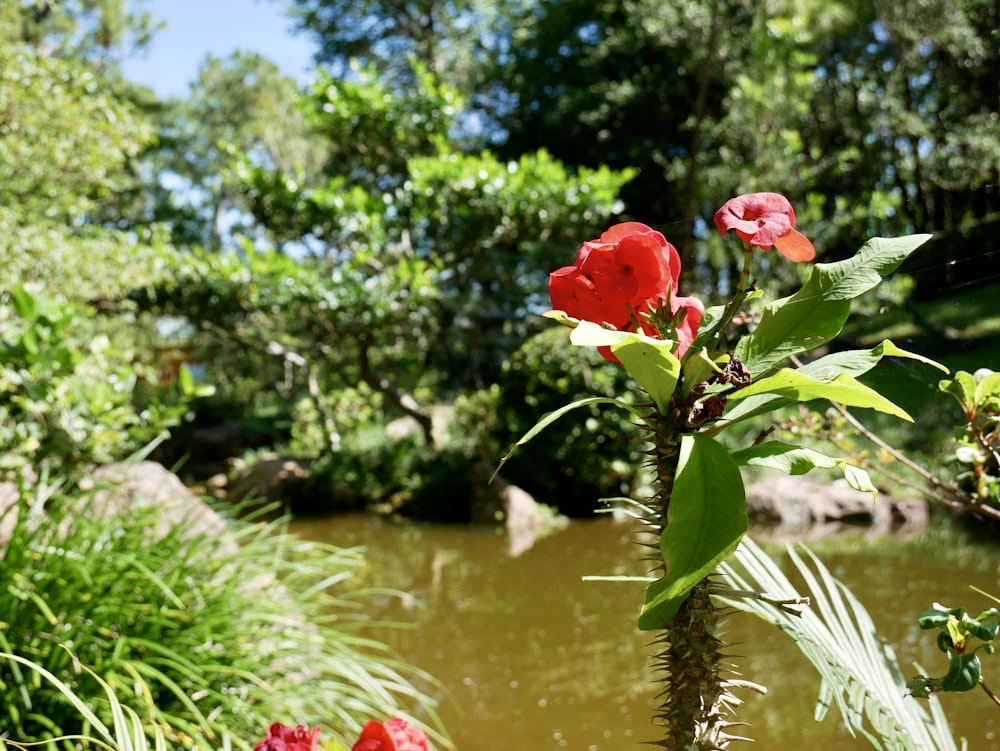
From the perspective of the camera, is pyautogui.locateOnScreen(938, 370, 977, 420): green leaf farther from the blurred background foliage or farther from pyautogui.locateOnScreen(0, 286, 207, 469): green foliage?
pyautogui.locateOnScreen(0, 286, 207, 469): green foliage

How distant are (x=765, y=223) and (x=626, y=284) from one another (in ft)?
0.35

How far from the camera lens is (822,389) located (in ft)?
1.78

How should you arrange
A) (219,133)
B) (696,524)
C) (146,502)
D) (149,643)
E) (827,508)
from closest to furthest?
(696,524)
(149,643)
(146,502)
(827,508)
(219,133)

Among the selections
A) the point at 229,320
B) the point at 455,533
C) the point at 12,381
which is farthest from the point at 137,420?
the point at 229,320

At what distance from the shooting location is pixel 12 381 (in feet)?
8.63

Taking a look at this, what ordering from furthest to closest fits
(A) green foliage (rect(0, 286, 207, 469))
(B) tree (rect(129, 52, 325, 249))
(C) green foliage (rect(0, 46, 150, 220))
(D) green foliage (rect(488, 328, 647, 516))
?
1. (B) tree (rect(129, 52, 325, 249))
2. (D) green foliage (rect(488, 328, 647, 516))
3. (C) green foliage (rect(0, 46, 150, 220))
4. (A) green foliage (rect(0, 286, 207, 469))

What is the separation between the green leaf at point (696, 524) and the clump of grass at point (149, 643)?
1.28 meters

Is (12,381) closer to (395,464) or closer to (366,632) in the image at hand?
(366,632)

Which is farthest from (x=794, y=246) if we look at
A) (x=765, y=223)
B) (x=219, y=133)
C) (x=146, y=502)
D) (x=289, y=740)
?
(x=219, y=133)

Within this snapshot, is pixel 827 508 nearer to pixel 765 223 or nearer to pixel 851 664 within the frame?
pixel 851 664

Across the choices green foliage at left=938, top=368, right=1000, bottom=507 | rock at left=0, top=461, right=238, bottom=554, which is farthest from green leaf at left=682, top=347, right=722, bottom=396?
rock at left=0, top=461, right=238, bottom=554

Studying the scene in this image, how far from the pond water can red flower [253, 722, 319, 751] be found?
67.5 inches

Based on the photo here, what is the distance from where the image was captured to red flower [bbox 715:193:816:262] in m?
0.56

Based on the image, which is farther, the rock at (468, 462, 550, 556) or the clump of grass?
the rock at (468, 462, 550, 556)
